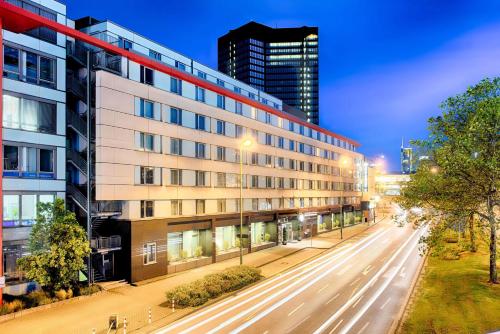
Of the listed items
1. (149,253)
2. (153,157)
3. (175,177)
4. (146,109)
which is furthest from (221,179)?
(149,253)

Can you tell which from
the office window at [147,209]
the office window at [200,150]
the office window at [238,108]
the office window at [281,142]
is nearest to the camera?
the office window at [147,209]

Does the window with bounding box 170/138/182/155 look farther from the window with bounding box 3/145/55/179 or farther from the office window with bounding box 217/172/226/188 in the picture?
the window with bounding box 3/145/55/179

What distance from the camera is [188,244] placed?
129ft

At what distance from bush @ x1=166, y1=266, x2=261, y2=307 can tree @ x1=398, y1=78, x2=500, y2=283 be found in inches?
526

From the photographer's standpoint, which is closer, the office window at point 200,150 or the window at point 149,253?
the window at point 149,253

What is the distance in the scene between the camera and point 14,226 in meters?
27.8

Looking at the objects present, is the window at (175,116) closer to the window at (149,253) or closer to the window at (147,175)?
the window at (147,175)

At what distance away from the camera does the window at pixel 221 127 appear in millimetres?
43791

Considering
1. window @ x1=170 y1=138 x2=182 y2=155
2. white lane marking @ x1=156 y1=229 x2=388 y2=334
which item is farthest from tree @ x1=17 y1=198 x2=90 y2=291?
window @ x1=170 y1=138 x2=182 y2=155

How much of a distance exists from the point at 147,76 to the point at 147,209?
11.7 meters

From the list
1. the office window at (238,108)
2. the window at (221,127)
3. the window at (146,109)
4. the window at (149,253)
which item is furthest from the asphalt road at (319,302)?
the office window at (238,108)

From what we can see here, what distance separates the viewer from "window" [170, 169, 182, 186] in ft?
122

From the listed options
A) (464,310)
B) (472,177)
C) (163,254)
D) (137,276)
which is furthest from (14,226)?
(472,177)

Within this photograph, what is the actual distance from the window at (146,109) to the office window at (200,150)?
6616 millimetres
